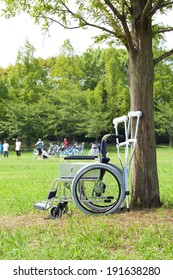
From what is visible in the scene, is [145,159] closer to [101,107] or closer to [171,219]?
[171,219]

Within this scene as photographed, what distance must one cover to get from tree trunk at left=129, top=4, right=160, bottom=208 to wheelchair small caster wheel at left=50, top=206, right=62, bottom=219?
1.08 m

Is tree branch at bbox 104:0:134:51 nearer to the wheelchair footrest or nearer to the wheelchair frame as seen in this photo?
the wheelchair frame

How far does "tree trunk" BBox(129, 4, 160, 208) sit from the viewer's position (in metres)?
6.26

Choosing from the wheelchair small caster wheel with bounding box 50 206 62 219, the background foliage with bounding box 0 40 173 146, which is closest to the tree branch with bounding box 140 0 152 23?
the wheelchair small caster wheel with bounding box 50 206 62 219

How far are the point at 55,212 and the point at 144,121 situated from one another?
1738mm

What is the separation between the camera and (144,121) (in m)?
6.29

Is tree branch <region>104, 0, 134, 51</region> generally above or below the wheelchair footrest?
above

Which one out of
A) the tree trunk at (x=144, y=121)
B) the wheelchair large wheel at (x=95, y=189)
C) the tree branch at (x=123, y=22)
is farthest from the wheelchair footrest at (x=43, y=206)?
the tree branch at (x=123, y=22)

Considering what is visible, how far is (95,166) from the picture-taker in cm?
580

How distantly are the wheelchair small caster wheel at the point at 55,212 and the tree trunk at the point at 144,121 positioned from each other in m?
1.08

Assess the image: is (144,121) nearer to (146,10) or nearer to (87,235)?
(146,10)

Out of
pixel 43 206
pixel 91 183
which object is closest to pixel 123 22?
pixel 91 183

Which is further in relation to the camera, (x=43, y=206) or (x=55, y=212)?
(x=43, y=206)

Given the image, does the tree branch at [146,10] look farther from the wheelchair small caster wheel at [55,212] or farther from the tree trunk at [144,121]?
the wheelchair small caster wheel at [55,212]
